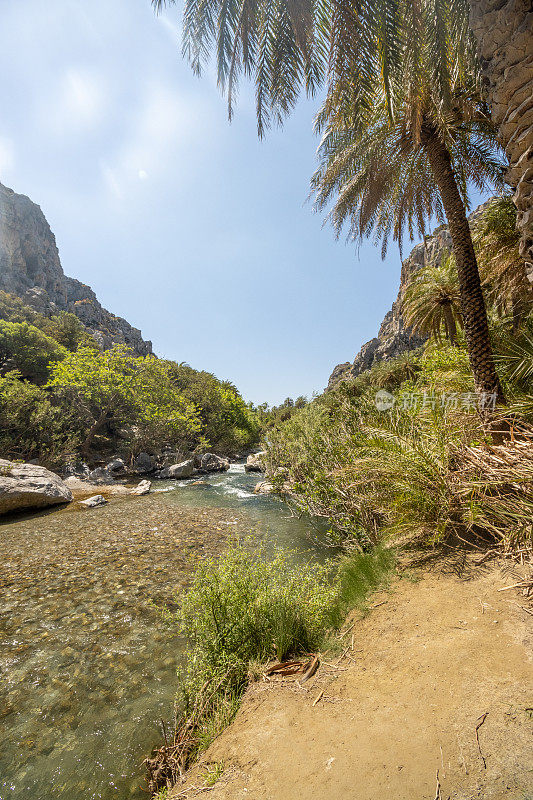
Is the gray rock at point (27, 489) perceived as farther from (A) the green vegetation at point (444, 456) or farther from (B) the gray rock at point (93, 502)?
(A) the green vegetation at point (444, 456)

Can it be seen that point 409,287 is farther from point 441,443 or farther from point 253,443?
point 253,443

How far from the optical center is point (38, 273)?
6425 cm

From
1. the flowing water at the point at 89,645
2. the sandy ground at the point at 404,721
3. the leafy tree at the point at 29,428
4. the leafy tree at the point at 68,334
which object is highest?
the leafy tree at the point at 68,334

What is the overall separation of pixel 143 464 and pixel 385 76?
2138 cm

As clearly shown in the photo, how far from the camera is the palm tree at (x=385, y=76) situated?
15.6 ft

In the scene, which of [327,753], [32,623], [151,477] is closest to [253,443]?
[151,477]

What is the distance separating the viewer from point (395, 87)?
21.3ft

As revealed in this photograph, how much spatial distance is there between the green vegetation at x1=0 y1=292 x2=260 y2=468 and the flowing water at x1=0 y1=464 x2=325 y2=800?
8824 millimetres

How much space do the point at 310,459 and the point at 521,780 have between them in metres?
7.37

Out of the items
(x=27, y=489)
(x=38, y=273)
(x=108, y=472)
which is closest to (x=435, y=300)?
(x=27, y=489)

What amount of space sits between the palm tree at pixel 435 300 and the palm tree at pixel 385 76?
5358 mm

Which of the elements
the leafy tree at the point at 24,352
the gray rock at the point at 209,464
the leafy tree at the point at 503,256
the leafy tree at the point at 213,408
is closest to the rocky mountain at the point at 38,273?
the leafy tree at the point at 213,408

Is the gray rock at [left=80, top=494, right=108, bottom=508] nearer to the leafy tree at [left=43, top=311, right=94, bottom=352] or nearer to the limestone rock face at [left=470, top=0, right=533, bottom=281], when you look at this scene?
the limestone rock face at [left=470, top=0, right=533, bottom=281]

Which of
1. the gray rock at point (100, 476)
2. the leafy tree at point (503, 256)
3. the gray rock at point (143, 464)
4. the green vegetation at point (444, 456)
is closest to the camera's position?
the green vegetation at point (444, 456)
